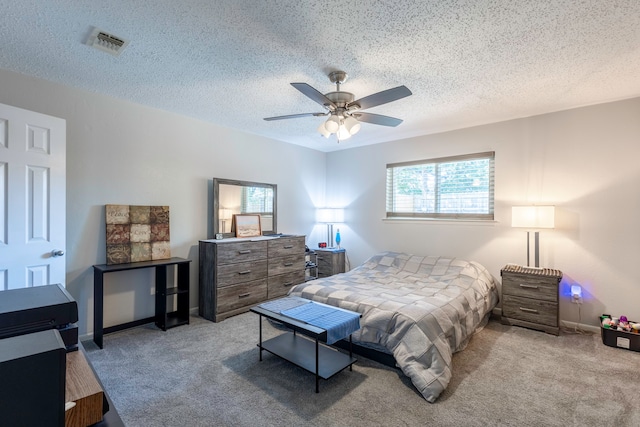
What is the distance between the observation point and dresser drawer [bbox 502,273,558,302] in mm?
3215

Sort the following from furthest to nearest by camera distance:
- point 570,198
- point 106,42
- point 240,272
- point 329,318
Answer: point 240,272 < point 570,198 < point 329,318 < point 106,42

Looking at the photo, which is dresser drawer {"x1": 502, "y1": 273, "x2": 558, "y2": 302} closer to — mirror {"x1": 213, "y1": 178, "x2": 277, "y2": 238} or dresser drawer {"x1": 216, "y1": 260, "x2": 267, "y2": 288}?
dresser drawer {"x1": 216, "y1": 260, "x2": 267, "y2": 288}

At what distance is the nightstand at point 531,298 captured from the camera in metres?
3.21

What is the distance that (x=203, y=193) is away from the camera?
13.2 ft

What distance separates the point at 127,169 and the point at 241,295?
6.35ft

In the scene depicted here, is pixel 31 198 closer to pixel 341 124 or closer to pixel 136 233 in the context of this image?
pixel 136 233

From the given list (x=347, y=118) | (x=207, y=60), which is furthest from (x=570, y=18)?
(x=207, y=60)

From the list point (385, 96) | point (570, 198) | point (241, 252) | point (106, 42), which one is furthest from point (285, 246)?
point (570, 198)

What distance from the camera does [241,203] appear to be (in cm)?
438

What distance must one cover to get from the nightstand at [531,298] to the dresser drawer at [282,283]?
2640 mm

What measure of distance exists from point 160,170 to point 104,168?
56 cm

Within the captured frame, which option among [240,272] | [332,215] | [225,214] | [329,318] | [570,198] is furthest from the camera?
[332,215]

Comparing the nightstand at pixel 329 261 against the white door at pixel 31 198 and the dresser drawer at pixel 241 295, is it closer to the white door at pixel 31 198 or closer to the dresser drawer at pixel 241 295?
the dresser drawer at pixel 241 295

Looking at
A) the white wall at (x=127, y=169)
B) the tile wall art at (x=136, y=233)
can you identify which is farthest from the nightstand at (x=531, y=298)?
the tile wall art at (x=136, y=233)
